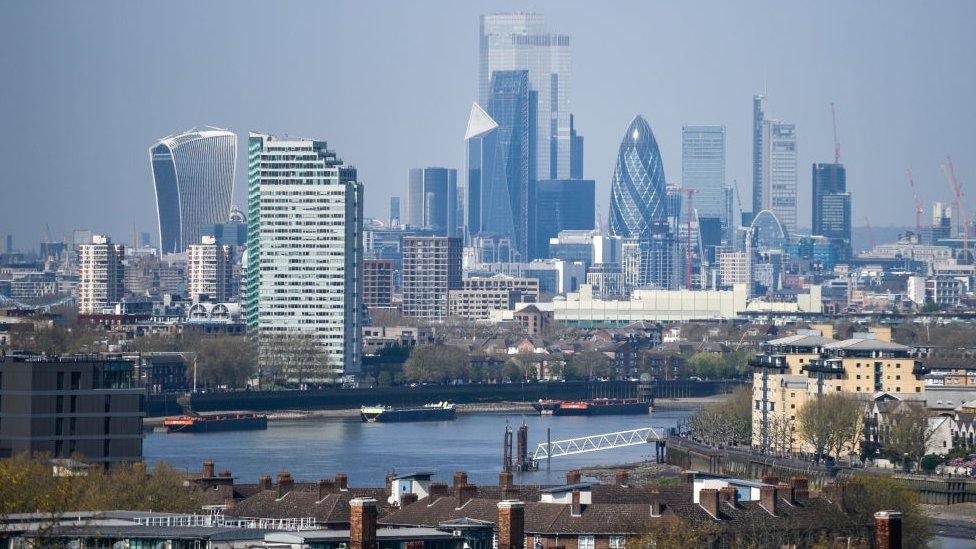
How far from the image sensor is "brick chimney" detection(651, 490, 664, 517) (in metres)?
31.7

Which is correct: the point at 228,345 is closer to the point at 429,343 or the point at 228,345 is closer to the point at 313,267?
the point at 313,267

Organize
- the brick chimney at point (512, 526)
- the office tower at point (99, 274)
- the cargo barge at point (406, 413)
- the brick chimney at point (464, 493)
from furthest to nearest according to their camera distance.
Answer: the office tower at point (99, 274) → the cargo barge at point (406, 413) → the brick chimney at point (464, 493) → the brick chimney at point (512, 526)

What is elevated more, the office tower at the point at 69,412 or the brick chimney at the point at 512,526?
the office tower at the point at 69,412

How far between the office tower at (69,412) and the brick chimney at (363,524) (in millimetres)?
21378

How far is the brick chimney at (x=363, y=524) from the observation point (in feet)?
71.4

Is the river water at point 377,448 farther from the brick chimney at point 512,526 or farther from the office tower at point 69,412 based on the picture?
the brick chimney at point 512,526

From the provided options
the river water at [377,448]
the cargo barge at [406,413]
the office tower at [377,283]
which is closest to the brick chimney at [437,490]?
the river water at [377,448]

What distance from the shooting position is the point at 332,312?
118250mm

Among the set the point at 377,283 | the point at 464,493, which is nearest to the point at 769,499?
the point at 464,493

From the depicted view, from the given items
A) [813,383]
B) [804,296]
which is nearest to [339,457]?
[813,383]

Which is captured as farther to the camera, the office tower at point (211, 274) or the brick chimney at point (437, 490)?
the office tower at point (211, 274)

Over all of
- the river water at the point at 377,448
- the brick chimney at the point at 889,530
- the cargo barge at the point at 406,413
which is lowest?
the river water at the point at 377,448

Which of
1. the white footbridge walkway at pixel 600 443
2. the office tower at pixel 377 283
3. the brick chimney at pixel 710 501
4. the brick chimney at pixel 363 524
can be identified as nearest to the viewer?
the brick chimney at pixel 363 524

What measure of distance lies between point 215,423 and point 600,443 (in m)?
16.6
